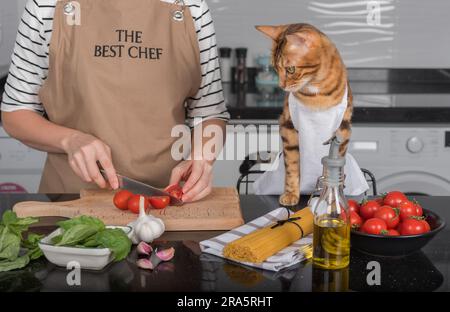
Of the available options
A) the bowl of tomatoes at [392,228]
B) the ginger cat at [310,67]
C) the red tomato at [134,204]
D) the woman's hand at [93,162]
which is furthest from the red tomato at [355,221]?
the woman's hand at [93,162]

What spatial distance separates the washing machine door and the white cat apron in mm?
1135

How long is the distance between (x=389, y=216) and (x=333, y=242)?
15 centimetres

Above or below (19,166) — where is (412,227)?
above

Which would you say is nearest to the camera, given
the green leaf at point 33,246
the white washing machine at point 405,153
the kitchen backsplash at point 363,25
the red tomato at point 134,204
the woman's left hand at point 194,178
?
the green leaf at point 33,246

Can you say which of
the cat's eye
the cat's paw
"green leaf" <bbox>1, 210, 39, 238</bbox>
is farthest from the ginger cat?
"green leaf" <bbox>1, 210, 39, 238</bbox>

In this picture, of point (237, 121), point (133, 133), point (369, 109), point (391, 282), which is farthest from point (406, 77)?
point (391, 282)

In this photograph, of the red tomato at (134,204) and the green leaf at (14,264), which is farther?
the red tomato at (134,204)

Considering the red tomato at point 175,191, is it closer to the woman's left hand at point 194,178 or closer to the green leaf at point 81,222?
the woman's left hand at point 194,178

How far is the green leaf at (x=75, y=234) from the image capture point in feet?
3.90

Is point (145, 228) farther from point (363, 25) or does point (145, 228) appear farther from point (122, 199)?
point (363, 25)

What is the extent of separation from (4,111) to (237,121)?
3.70 ft

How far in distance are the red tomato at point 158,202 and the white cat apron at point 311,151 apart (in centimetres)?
31

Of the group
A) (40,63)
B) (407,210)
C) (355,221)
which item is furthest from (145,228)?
(40,63)

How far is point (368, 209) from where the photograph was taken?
1318 mm
